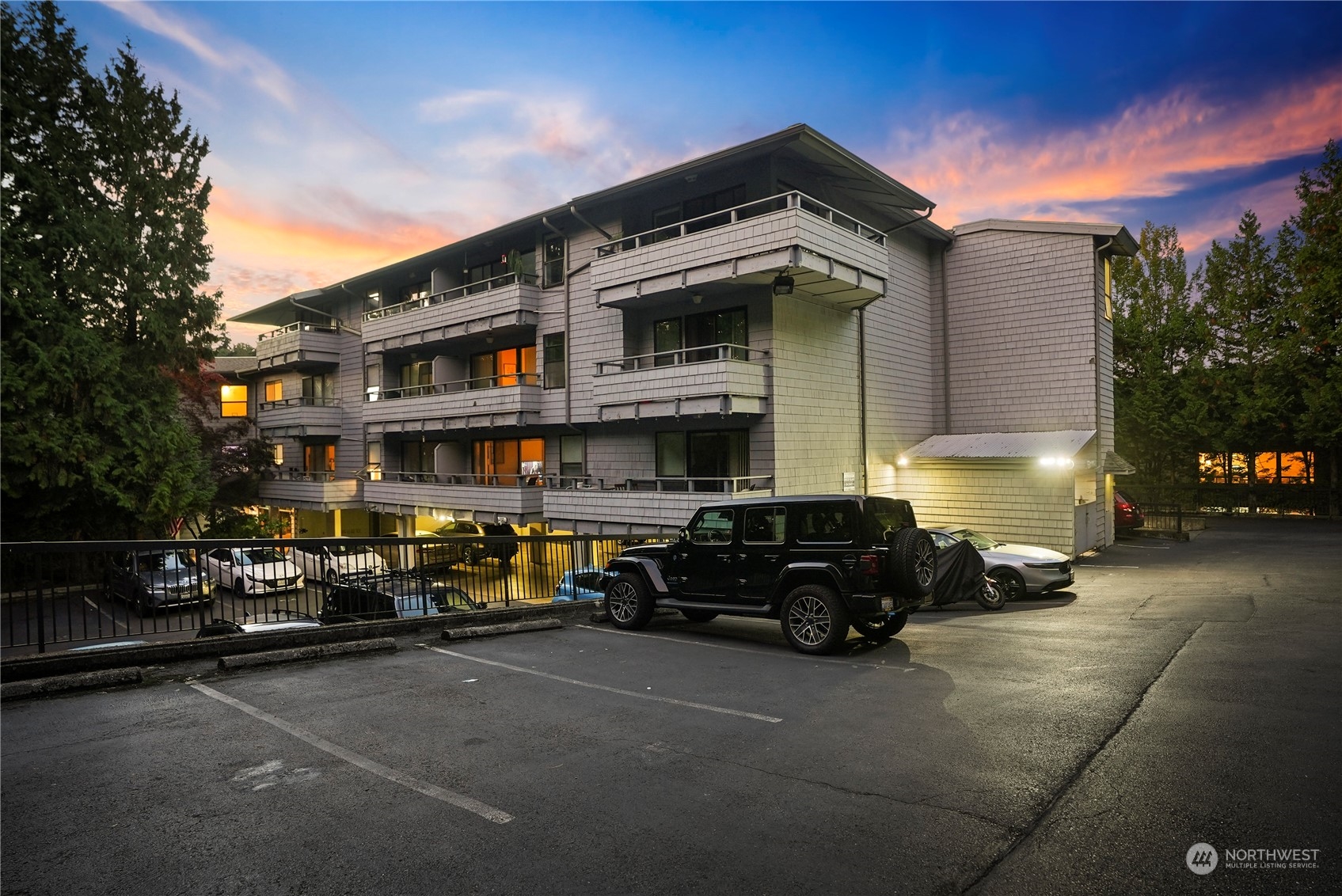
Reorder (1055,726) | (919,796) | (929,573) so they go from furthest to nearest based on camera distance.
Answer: (929,573) < (1055,726) < (919,796)

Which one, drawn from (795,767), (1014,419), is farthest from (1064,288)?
(795,767)

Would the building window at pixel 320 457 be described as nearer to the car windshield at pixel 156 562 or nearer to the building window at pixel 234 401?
the building window at pixel 234 401

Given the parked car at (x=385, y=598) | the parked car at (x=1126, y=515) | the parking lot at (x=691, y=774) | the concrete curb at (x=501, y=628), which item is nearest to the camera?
the parking lot at (x=691, y=774)

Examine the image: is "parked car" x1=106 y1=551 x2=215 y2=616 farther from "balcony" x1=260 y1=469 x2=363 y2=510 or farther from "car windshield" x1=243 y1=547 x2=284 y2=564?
"balcony" x1=260 y1=469 x2=363 y2=510

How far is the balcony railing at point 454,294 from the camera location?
2569cm

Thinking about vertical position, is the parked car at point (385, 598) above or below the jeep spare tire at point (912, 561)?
below

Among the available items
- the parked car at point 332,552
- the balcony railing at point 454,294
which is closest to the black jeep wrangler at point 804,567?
the parked car at point 332,552

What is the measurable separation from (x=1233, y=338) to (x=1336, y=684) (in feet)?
124

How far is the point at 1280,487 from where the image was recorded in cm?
3462

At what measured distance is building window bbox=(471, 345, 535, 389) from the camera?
26.3 meters

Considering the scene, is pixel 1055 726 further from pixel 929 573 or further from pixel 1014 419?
pixel 1014 419

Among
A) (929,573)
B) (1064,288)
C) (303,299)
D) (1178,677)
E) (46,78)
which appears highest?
(46,78)

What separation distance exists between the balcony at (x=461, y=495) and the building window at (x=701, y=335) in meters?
6.68

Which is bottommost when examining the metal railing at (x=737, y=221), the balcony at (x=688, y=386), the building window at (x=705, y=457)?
the building window at (x=705, y=457)
